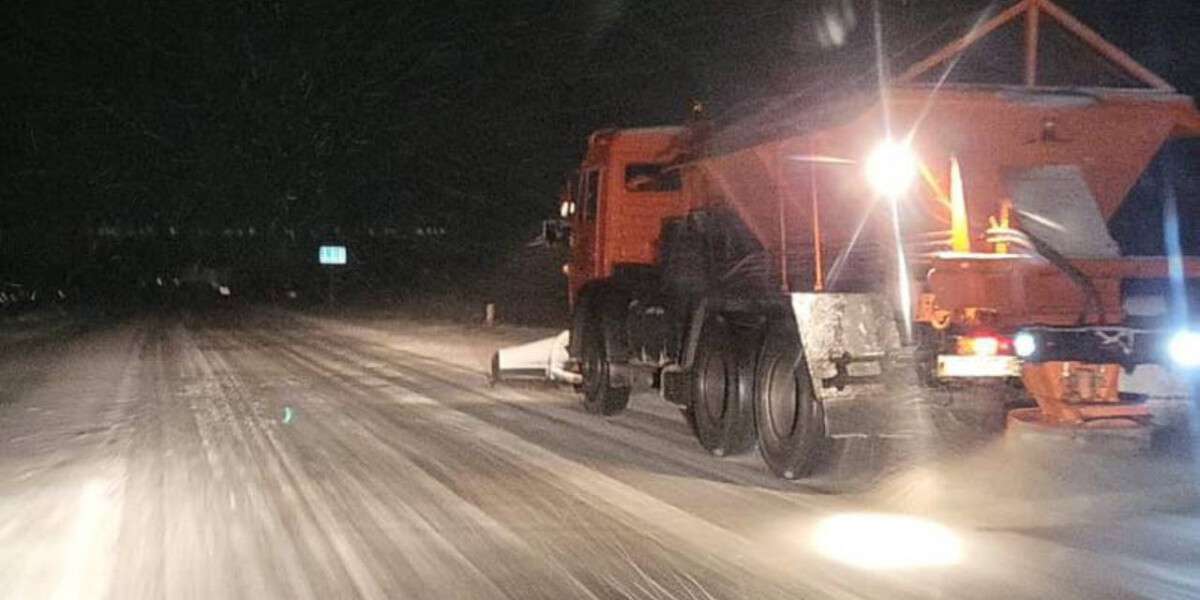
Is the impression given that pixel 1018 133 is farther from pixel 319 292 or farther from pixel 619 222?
pixel 319 292

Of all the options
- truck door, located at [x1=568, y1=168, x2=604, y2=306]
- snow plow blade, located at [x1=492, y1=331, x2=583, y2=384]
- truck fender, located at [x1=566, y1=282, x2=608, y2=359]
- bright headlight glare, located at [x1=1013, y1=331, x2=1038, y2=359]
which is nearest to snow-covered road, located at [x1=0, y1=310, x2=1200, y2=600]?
bright headlight glare, located at [x1=1013, y1=331, x2=1038, y2=359]

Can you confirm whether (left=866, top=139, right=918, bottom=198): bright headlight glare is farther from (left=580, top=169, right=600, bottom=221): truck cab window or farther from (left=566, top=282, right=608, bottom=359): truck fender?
(left=580, top=169, right=600, bottom=221): truck cab window

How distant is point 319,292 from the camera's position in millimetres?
95062

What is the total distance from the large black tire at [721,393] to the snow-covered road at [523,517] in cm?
24

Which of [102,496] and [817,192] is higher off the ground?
[817,192]

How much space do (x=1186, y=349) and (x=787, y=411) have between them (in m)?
3.30

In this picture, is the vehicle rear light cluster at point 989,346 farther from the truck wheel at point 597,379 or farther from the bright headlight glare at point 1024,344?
the truck wheel at point 597,379

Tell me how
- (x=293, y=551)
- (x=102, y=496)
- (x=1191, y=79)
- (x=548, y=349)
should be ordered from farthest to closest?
(x=1191, y=79)
(x=548, y=349)
(x=102, y=496)
(x=293, y=551)

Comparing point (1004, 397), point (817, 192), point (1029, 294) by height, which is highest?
point (817, 192)

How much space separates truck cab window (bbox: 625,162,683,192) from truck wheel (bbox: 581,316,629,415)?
1.69m

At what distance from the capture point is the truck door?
18.8 m

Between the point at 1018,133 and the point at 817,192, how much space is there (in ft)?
6.32

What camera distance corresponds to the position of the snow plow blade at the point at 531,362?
2162cm

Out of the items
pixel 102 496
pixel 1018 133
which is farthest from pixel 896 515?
pixel 102 496
